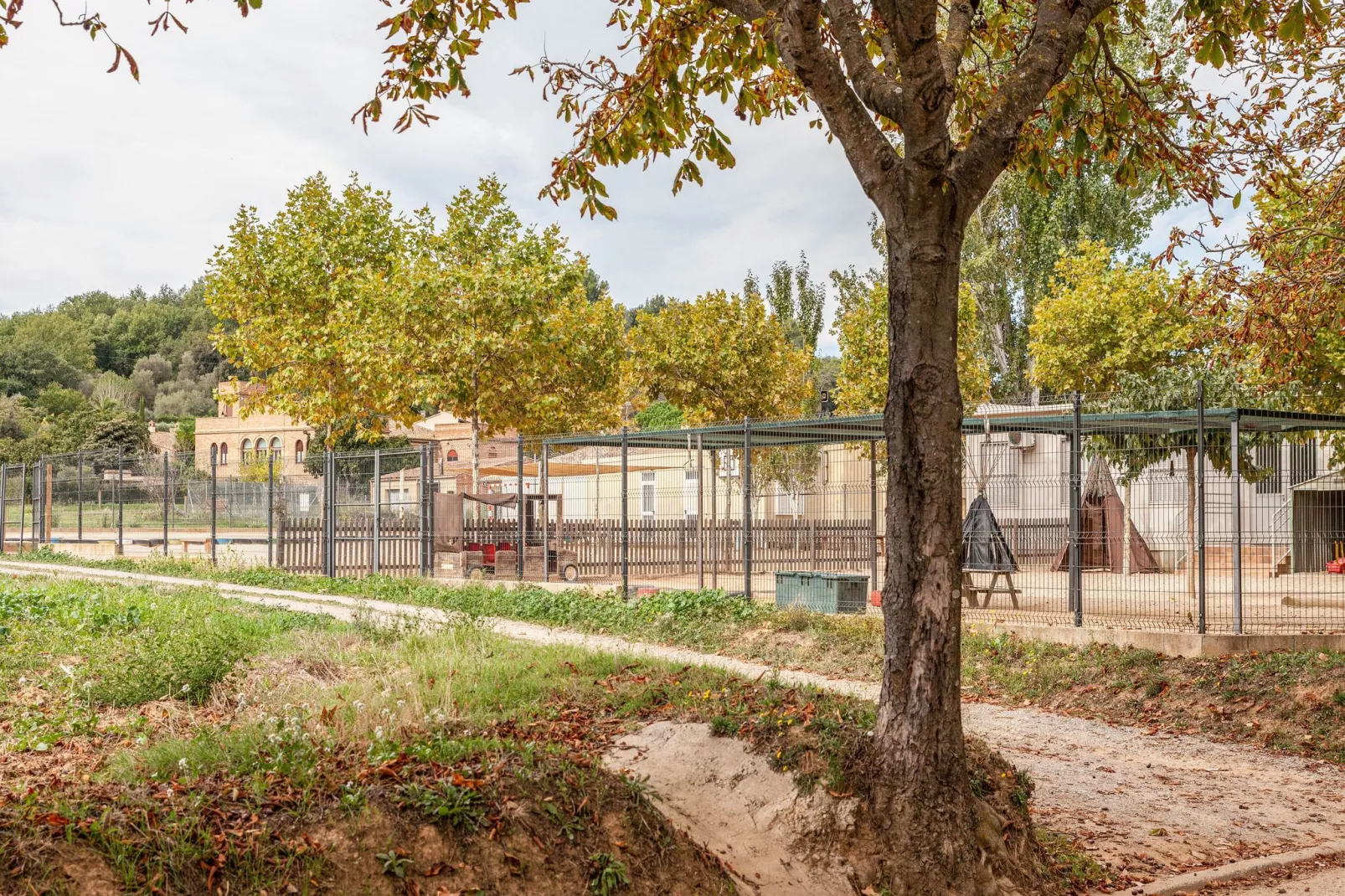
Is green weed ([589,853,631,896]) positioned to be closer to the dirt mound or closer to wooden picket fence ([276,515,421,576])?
the dirt mound

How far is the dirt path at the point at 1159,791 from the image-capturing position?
6414mm

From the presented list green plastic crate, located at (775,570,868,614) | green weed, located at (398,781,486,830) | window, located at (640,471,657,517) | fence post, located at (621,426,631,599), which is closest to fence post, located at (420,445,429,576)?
fence post, located at (621,426,631,599)

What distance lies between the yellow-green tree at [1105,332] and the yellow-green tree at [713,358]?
7.83m

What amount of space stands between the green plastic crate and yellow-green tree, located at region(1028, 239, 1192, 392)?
10.9m

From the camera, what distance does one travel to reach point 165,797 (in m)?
4.39

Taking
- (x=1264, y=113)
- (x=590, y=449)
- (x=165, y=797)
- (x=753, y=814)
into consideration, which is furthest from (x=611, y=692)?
(x=590, y=449)

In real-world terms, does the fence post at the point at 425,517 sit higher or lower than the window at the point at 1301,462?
lower

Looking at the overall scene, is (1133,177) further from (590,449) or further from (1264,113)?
(590,449)

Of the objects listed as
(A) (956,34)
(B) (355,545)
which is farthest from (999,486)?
(A) (956,34)

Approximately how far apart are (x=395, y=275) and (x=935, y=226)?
20.7 m

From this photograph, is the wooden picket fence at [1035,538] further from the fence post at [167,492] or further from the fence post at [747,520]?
the fence post at [167,492]

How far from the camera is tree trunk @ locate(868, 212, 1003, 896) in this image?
5301 millimetres

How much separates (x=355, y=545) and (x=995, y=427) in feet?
43.2

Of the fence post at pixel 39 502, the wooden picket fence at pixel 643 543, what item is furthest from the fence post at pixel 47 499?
the wooden picket fence at pixel 643 543
